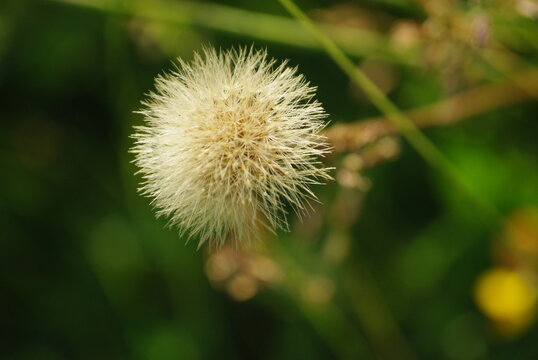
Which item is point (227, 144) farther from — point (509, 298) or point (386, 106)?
point (509, 298)

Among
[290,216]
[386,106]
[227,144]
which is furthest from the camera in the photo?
[290,216]

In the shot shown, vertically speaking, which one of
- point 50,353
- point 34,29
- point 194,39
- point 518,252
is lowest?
point 518,252

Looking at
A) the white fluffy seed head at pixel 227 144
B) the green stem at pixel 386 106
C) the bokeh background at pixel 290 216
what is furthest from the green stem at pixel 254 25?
the white fluffy seed head at pixel 227 144

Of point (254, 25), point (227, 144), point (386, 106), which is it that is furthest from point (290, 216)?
point (227, 144)

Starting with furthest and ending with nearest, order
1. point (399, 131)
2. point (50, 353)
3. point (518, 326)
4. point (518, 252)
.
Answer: point (50, 353) → point (518, 326) → point (518, 252) → point (399, 131)

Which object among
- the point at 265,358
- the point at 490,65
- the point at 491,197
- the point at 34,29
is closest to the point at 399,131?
the point at 490,65

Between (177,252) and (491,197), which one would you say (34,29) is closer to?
(177,252)
